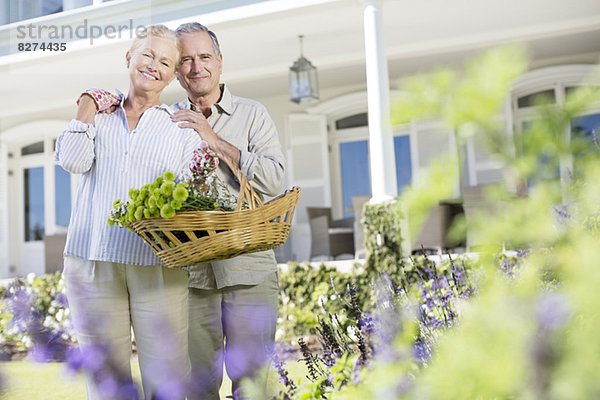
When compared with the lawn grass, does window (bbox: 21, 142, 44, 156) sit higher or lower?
higher

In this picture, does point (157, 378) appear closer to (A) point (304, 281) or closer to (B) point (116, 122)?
(B) point (116, 122)

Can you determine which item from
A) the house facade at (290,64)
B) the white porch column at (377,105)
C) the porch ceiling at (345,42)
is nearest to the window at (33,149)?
the house facade at (290,64)

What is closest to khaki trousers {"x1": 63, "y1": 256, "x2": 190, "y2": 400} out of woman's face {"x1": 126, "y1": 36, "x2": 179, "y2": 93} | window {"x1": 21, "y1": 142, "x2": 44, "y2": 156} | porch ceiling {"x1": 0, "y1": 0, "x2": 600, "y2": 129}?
woman's face {"x1": 126, "y1": 36, "x2": 179, "y2": 93}

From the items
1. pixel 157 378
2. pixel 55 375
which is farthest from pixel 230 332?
pixel 55 375

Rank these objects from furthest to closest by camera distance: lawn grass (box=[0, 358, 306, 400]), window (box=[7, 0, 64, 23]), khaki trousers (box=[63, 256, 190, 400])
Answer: window (box=[7, 0, 64, 23]) < lawn grass (box=[0, 358, 306, 400]) < khaki trousers (box=[63, 256, 190, 400])

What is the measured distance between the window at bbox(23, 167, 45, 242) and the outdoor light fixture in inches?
210

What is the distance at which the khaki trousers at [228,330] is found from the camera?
1869 mm

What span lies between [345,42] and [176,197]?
574 centimetres

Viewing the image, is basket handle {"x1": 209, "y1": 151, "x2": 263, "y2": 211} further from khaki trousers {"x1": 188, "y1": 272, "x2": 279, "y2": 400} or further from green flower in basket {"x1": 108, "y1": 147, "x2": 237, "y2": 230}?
khaki trousers {"x1": 188, "y1": 272, "x2": 279, "y2": 400}

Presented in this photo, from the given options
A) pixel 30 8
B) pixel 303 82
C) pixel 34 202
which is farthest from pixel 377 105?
pixel 34 202

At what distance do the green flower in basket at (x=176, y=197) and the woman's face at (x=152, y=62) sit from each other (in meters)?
0.25

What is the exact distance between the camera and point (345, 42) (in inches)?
266

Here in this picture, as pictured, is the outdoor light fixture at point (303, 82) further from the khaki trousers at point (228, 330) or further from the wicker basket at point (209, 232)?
the wicker basket at point (209, 232)

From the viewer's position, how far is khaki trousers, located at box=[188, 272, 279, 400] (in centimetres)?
187
